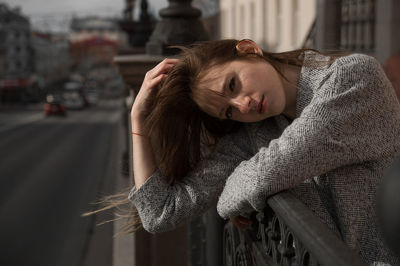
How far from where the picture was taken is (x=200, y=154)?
2.46 metres

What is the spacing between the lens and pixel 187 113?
7.79ft

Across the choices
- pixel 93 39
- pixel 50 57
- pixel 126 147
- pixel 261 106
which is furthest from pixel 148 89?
pixel 93 39

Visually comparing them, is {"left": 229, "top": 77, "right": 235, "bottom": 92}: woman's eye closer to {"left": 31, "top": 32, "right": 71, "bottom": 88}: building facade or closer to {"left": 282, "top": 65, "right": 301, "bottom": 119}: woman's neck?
{"left": 282, "top": 65, "right": 301, "bottom": 119}: woman's neck

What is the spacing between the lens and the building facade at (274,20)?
17.7 metres

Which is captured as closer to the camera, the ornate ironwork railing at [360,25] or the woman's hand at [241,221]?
the woman's hand at [241,221]

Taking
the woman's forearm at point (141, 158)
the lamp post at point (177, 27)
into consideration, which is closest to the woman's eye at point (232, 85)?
the woman's forearm at point (141, 158)

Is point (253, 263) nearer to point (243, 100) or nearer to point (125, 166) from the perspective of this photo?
point (243, 100)

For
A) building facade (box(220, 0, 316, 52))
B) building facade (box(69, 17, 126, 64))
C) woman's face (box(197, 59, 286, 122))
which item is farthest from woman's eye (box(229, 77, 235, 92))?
building facade (box(69, 17, 126, 64))

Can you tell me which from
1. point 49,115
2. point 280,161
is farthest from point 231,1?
point 49,115

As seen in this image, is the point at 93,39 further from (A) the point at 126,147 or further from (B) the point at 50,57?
(A) the point at 126,147

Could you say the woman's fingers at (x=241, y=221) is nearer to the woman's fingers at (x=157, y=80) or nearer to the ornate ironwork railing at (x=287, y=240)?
the ornate ironwork railing at (x=287, y=240)

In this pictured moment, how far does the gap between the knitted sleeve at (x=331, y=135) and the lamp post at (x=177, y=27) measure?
7.15ft

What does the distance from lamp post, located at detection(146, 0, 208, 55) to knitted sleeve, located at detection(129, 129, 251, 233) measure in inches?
71.5

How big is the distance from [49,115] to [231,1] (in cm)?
3978
